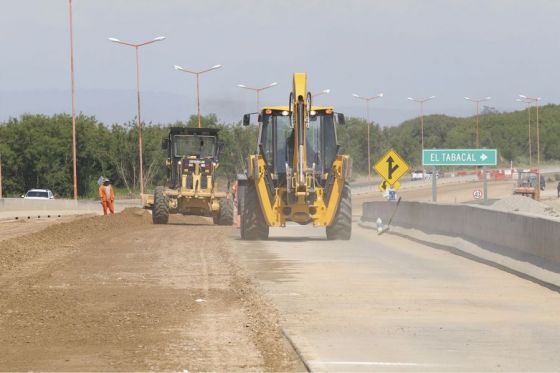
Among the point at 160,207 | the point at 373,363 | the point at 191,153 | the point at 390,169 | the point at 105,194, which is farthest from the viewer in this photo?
the point at 105,194

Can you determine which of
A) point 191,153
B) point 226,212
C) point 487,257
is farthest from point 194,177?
point 487,257

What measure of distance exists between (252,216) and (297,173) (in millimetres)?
1608

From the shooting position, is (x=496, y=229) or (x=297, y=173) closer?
(x=496, y=229)

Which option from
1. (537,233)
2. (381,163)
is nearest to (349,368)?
(537,233)

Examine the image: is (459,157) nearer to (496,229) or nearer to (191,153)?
(191,153)

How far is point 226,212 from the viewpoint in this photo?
42312 mm

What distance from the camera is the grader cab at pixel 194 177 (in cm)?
4269

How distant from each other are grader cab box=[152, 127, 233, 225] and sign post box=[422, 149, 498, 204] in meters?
8.66

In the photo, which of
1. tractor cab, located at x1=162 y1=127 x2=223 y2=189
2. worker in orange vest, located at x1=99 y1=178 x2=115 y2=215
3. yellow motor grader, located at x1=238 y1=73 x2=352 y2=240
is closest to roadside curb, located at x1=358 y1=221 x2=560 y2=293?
yellow motor grader, located at x1=238 y1=73 x2=352 y2=240

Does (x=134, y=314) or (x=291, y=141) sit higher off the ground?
(x=291, y=141)

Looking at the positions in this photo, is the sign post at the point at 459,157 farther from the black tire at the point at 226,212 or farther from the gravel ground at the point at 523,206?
the gravel ground at the point at 523,206

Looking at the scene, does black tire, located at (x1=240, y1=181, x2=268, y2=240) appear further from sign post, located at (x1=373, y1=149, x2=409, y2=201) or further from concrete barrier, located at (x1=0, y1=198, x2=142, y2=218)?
concrete barrier, located at (x1=0, y1=198, x2=142, y2=218)

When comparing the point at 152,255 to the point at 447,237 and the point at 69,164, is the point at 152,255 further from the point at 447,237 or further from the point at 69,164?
the point at 69,164

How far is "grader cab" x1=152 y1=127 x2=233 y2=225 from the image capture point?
1681 inches
